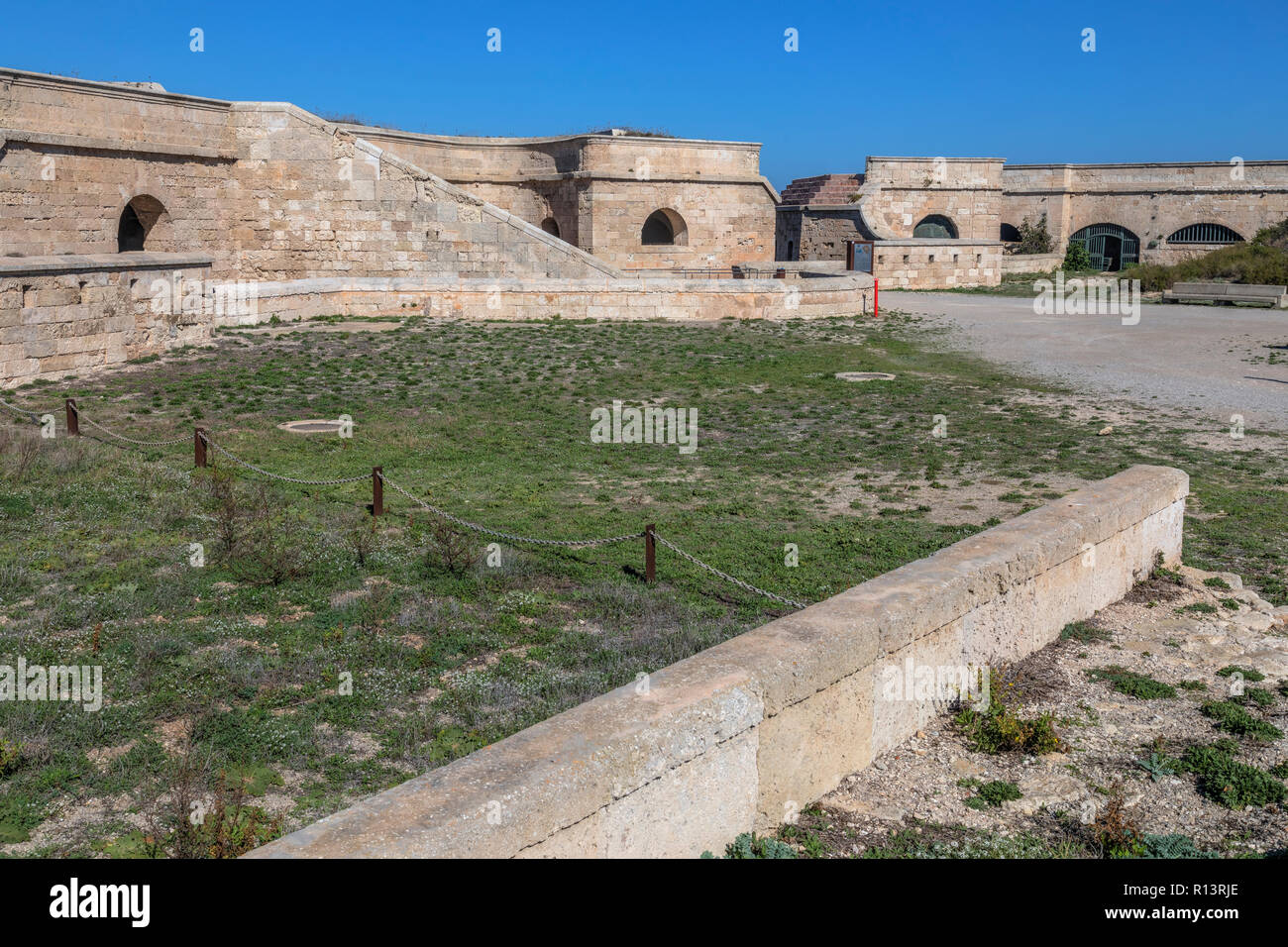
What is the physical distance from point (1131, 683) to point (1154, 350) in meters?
15.4

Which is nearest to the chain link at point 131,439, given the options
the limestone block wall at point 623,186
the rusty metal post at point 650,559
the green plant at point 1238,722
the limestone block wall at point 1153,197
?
the rusty metal post at point 650,559

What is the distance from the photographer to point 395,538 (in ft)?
28.8

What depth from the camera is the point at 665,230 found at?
114ft

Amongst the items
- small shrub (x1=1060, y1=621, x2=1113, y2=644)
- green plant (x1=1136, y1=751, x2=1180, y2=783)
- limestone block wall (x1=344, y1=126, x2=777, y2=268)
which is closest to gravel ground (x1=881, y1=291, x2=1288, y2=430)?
limestone block wall (x1=344, y1=126, x2=777, y2=268)

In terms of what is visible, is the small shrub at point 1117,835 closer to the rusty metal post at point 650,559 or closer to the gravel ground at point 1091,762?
the gravel ground at point 1091,762

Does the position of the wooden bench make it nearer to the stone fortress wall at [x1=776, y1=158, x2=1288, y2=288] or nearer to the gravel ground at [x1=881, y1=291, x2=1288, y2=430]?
the gravel ground at [x1=881, y1=291, x2=1288, y2=430]

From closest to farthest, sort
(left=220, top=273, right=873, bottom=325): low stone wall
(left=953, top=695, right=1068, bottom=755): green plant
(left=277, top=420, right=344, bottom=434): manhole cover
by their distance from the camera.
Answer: (left=953, top=695, right=1068, bottom=755): green plant < (left=277, top=420, right=344, bottom=434): manhole cover < (left=220, top=273, right=873, bottom=325): low stone wall

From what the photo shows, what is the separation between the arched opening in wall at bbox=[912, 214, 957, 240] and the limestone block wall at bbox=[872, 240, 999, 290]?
6.77 m

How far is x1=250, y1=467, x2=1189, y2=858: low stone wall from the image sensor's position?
3426 millimetres

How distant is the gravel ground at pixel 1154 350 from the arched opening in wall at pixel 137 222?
16.1 m

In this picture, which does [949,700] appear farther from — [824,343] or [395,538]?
[824,343]

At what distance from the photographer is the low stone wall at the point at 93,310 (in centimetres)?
1369

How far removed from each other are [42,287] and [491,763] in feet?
42.7
